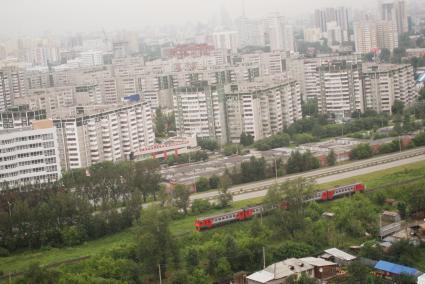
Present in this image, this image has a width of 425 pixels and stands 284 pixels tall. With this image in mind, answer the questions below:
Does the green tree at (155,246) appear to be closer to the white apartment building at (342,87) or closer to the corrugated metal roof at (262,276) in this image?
the corrugated metal roof at (262,276)

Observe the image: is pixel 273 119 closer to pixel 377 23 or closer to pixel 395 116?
pixel 395 116

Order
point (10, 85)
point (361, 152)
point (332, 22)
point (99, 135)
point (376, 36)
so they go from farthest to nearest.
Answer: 1. point (332, 22)
2. point (376, 36)
3. point (10, 85)
4. point (99, 135)
5. point (361, 152)

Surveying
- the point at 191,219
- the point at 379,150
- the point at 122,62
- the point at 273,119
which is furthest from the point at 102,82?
the point at 191,219

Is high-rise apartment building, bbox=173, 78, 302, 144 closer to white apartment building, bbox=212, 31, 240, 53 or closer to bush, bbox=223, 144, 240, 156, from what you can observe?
bush, bbox=223, 144, 240, 156

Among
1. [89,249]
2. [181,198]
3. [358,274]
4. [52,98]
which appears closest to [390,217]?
[358,274]

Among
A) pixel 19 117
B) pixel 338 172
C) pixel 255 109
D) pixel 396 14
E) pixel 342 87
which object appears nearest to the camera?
pixel 338 172

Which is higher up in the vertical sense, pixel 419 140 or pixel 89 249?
pixel 419 140

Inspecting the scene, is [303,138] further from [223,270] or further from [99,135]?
[223,270]

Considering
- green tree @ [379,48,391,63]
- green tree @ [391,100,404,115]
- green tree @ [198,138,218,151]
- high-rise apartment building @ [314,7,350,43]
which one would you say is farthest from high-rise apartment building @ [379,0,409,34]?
green tree @ [198,138,218,151]
